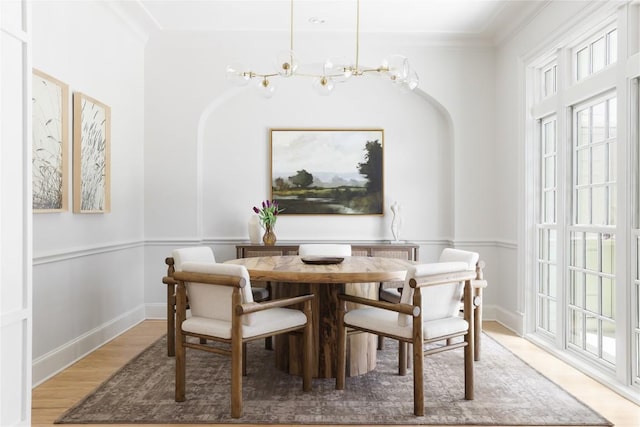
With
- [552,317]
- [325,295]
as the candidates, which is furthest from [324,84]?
[552,317]

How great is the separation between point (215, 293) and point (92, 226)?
6.40 ft

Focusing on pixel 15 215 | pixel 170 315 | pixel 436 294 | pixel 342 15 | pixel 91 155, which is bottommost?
pixel 170 315

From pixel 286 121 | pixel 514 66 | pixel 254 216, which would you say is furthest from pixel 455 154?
pixel 254 216

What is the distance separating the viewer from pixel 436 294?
291 centimetres

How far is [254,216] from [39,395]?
105 inches

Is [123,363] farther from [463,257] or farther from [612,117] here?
[612,117]

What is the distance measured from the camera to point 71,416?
2.82 meters

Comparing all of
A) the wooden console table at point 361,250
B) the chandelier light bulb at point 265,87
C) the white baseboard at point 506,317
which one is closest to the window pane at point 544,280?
the white baseboard at point 506,317

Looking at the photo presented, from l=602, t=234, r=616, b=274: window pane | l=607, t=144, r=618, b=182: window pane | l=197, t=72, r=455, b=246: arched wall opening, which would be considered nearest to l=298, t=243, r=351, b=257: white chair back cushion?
l=197, t=72, r=455, b=246: arched wall opening

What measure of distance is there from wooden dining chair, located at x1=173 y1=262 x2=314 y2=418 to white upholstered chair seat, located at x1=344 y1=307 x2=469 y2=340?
1.00 feet

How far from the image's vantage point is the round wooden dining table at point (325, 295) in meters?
3.10

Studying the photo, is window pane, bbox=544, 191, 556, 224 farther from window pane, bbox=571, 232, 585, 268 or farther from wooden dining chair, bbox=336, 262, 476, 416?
wooden dining chair, bbox=336, 262, 476, 416

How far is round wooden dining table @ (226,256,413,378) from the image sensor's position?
3.10 meters

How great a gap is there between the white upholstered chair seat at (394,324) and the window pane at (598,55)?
2232mm
